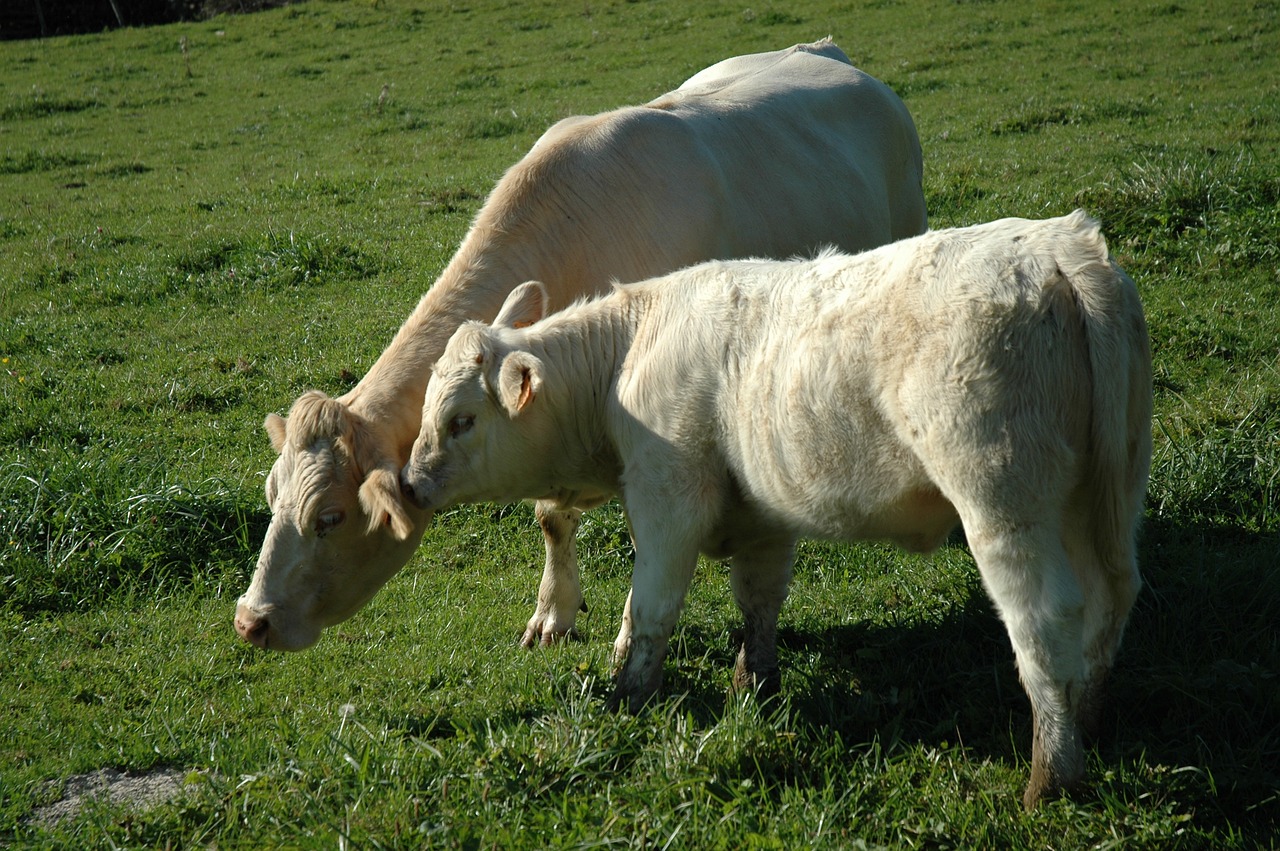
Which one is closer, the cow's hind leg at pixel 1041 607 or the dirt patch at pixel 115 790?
the cow's hind leg at pixel 1041 607

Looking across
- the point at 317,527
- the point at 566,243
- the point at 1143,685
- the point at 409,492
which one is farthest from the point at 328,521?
the point at 1143,685

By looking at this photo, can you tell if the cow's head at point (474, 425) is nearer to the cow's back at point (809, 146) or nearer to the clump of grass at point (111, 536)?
the cow's back at point (809, 146)

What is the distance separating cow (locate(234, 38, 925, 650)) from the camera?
509 cm

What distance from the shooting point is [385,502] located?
15.6 ft

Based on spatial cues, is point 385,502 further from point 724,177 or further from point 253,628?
point 724,177

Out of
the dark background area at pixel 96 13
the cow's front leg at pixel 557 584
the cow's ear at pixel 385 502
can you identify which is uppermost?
the dark background area at pixel 96 13

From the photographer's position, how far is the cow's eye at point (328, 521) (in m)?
5.06

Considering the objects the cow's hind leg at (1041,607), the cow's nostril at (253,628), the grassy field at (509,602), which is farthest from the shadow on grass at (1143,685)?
the cow's nostril at (253,628)

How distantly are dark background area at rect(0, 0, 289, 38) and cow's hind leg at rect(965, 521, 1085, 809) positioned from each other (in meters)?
29.3

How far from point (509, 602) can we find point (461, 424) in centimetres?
169

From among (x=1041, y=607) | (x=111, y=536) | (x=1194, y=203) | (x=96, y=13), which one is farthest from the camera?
(x=96, y=13)

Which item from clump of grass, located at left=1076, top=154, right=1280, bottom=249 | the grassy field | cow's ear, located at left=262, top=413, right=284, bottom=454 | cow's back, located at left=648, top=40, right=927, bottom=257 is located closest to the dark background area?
the grassy field

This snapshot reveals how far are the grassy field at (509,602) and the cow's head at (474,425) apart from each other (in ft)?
3.02

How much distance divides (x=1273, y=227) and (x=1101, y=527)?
657 cm
